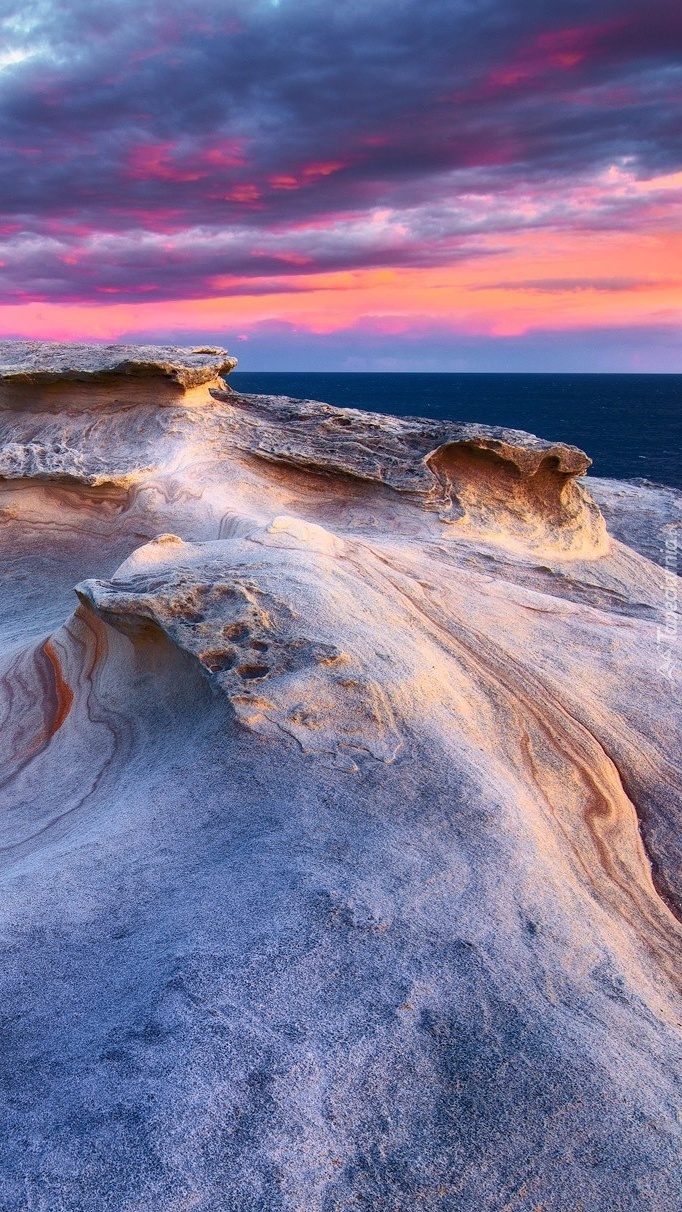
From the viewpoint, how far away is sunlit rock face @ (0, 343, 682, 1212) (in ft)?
11.0

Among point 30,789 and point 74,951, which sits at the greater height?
point 74,951

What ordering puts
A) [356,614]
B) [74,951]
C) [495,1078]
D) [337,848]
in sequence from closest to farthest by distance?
1. [495,1078]
2. [74,951]
3. [337,848]
4. [356,614]

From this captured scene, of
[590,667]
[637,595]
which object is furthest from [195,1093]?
[637,595]

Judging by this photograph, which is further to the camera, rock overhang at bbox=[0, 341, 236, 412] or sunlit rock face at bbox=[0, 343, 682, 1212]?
rock overhang at bbox=[0, 341, 236, 412]

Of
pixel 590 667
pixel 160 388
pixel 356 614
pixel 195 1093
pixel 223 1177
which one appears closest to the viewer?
pixel 223 1177

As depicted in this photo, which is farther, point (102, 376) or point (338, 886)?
point (102, 376)

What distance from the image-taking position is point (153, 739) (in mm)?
7051

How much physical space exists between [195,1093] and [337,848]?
1.79 meters

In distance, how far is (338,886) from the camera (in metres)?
4.65

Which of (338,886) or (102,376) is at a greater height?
(102,376)

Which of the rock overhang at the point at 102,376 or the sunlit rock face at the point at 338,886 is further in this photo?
the rock overhang at the point at 102,376

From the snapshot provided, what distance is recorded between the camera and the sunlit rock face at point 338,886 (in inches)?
132

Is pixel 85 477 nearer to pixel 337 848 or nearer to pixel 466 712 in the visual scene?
pixel 466 712

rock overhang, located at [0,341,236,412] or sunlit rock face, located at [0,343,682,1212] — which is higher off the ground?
rock overhang, located at [0,341,236,412]
